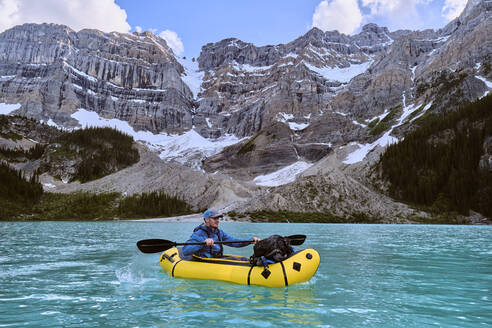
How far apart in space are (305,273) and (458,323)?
14.6ft

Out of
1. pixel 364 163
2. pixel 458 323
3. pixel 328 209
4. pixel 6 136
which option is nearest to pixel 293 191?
pixel 328 209

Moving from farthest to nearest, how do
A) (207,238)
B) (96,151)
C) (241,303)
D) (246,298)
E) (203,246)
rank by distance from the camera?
(96,151), (207,238), (203,246), (246,298), (241,303)

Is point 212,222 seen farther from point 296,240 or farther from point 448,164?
point 448,164

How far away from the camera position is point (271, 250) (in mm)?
10867

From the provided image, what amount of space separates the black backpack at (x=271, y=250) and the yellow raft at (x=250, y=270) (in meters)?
0.21

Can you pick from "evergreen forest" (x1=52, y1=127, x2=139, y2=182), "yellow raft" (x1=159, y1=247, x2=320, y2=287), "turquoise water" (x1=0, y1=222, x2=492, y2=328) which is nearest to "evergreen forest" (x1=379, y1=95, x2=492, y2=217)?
"turquoise water" (x1=0, y1=222, x2=492, y2=328)

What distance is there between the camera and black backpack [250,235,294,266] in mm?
10828

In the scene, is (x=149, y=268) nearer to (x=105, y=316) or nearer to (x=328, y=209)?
(x=105, y=316)

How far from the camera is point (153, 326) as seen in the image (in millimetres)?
6805

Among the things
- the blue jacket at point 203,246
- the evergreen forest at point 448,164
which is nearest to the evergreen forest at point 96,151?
the evergreen forest at point 448,164

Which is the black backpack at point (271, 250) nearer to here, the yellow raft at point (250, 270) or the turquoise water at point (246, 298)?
the yellow raft at point (250, 270)

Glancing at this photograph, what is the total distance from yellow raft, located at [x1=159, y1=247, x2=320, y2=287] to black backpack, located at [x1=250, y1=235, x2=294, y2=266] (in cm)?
21

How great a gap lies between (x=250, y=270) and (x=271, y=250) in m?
0.97

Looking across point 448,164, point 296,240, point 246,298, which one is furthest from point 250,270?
point 448,164
